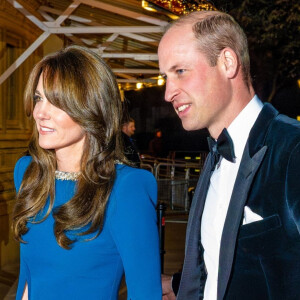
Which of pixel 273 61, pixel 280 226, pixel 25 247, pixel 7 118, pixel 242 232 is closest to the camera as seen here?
pixel 280 226

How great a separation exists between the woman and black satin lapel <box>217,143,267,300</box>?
0.74m

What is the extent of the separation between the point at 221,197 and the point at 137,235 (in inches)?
24.4

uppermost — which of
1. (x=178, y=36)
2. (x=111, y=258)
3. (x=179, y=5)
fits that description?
(x=179, y=5)

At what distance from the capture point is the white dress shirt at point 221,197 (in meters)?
2.12

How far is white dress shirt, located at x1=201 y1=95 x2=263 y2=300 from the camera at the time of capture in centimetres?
212

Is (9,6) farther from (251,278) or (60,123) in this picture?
(251,278)

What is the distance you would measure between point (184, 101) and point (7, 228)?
6.53 m

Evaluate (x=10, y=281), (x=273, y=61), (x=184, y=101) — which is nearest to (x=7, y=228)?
(x=10, y=281)

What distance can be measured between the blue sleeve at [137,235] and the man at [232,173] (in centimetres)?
27

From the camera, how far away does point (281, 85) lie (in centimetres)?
2745

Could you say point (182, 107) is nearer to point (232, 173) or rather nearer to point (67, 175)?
point (232, 173)

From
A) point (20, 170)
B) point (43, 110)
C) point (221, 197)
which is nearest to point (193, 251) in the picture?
point (221, 197)

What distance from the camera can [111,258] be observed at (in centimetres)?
264

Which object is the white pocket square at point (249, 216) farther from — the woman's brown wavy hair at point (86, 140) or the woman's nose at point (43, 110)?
the woman's nose at point (43, 110)
